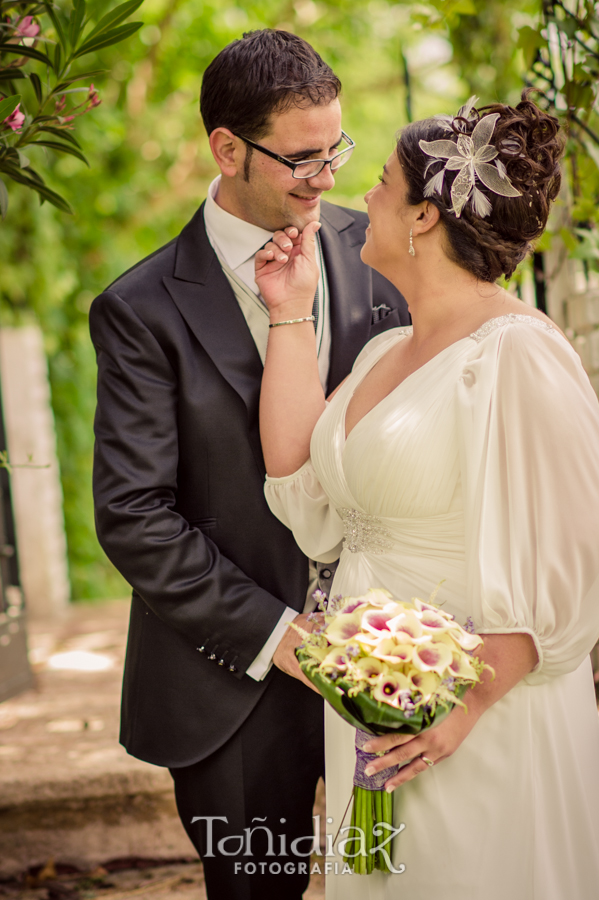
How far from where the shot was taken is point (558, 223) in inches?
114

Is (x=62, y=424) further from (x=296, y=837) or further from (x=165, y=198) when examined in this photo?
(x=296, y=837)

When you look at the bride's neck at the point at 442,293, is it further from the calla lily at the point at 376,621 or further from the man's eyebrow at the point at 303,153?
the calla lily at the point at 376,621

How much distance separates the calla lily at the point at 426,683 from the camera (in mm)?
1368

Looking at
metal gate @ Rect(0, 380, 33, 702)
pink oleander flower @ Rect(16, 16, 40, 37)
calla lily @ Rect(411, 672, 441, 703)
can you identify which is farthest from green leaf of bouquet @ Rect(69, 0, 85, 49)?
metal gate @ Rect(0, 380, 33, 702)

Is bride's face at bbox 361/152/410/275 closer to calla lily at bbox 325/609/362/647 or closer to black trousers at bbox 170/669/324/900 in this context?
calla lily at bbox 325/609/362/647

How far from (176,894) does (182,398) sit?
2.17 meters

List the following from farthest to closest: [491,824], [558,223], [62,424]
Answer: [62,424], [558,223], [491,824]

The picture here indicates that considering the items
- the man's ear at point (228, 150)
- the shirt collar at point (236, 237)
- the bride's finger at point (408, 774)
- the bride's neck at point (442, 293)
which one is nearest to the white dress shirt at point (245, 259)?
the shirt collar at point (236, 237)

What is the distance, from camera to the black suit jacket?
6.63 feet

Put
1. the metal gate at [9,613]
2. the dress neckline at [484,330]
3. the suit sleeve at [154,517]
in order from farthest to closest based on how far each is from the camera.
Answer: the metal gate at [9,613] < the suit sleeve at [154,517] < the dress neckline at [484,330]

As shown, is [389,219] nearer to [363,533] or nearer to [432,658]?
[363,533]

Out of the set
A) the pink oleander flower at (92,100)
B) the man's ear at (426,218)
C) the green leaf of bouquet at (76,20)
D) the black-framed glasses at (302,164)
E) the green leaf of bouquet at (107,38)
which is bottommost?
the man's ear at (426,218)

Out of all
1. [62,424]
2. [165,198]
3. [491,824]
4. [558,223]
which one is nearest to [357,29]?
[165,198]

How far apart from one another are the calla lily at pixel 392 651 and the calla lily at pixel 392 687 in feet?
0.10
